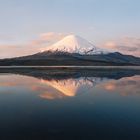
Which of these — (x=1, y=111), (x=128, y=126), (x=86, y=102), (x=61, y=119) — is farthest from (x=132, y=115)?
(x=1, y=111)

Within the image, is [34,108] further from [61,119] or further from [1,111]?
[61,119]

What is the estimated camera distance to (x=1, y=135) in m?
13.6

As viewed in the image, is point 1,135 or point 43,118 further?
point 43,118

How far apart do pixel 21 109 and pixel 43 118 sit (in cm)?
341

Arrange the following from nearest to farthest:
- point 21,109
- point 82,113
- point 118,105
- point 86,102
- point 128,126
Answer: point 128,126, point 82,113, point 21,109, point 118,105, point 86,102

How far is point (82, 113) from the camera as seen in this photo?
18.8 metres

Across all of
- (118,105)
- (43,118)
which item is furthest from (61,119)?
(118,105)

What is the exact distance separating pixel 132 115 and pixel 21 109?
716cm

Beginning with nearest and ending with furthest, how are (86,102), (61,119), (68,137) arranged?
(68,137)
(61,119)
(86,102)

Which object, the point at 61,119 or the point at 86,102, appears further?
the point at 86,102

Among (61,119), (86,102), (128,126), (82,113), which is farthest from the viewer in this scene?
(86,102)

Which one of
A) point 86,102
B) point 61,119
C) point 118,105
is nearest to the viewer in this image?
point 61,119

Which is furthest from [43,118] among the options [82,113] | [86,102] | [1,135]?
[86,102]

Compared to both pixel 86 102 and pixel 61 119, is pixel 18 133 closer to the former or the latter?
pixel 61 119
